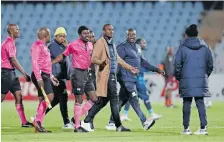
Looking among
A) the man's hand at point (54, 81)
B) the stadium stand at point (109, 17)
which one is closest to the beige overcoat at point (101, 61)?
the man's hand at point (54, 81)

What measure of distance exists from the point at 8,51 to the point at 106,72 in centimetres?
212

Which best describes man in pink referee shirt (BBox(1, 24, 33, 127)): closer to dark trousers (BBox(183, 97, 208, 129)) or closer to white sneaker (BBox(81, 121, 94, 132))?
white sneaker (BBox(81, 121, 94, 132))

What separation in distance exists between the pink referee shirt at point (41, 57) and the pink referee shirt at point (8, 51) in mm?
753

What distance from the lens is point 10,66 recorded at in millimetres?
16438

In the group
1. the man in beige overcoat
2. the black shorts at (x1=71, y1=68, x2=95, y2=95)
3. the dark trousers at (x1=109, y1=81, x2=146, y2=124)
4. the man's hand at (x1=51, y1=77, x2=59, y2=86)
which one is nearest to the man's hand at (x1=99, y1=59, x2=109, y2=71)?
the man in beige overcoat

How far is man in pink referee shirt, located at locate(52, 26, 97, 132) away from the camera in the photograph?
51.2 feet

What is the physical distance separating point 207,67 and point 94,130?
280cm

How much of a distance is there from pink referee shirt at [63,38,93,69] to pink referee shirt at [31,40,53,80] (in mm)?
406

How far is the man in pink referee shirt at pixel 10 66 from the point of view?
1603 centimetres

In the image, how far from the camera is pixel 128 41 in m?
16.9

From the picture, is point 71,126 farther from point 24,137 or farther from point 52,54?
point 24,137

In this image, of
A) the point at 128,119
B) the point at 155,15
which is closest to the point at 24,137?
the point at 128,119

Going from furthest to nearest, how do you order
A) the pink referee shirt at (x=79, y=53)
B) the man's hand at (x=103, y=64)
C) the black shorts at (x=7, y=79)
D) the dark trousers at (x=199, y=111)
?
1. the black shorts at (x=7, y=79)
2. the pink referee shirt at (x=79, y=53)
3. the man's hand at (x=103, y=64)
4. the dark trousers at (x=199, y=111)

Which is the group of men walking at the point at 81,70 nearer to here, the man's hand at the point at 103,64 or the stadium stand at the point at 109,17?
the man's hand at the point at 103,64
